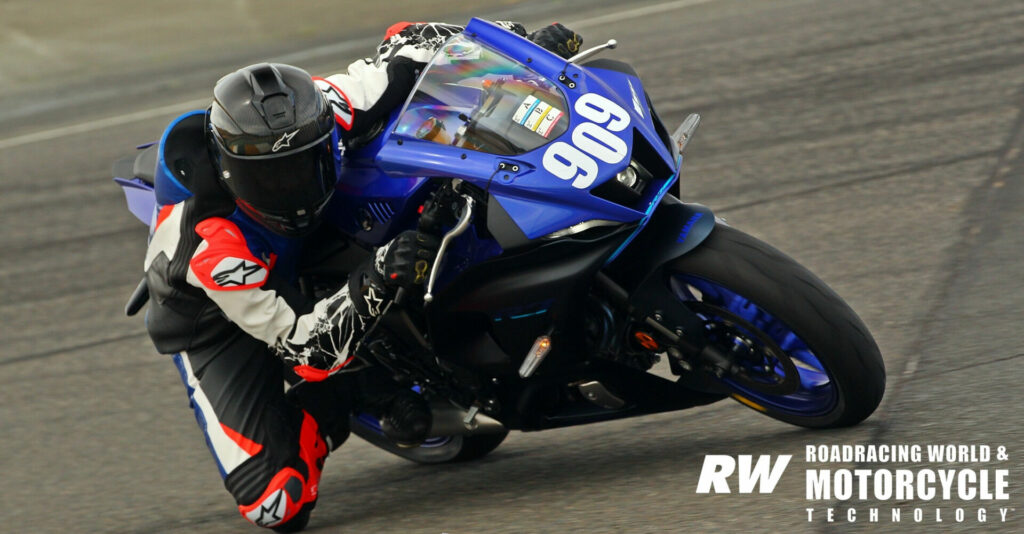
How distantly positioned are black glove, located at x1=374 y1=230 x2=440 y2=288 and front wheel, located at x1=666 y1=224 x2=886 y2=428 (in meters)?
0.72

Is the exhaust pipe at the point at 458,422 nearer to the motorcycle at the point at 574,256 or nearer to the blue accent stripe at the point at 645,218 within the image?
the motorcycle at the point at 574,256

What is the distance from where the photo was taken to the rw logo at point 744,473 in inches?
156

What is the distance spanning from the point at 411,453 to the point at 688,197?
2.61m

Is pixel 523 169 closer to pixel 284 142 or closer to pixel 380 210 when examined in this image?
pixel 380 210

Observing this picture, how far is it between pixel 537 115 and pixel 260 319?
1.13 metres

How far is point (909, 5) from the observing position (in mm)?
9633

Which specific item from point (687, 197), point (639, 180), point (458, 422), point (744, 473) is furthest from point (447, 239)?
point (687, 197)

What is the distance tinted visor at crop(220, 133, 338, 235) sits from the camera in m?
3.95

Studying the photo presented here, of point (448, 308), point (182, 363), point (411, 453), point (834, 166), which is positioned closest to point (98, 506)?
point (182, 363)

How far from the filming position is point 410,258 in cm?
375

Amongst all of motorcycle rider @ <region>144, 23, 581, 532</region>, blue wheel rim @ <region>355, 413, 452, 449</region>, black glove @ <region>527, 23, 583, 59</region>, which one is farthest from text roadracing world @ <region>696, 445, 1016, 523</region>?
black glove @ <region>527, 23, 583, 59</region>

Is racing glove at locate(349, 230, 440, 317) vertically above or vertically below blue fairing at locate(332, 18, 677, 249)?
below

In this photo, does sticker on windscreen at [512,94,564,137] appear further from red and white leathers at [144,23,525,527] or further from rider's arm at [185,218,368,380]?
rider's arm at [185,218,368,380]

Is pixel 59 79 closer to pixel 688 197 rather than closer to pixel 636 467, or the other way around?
pixel 688 197
